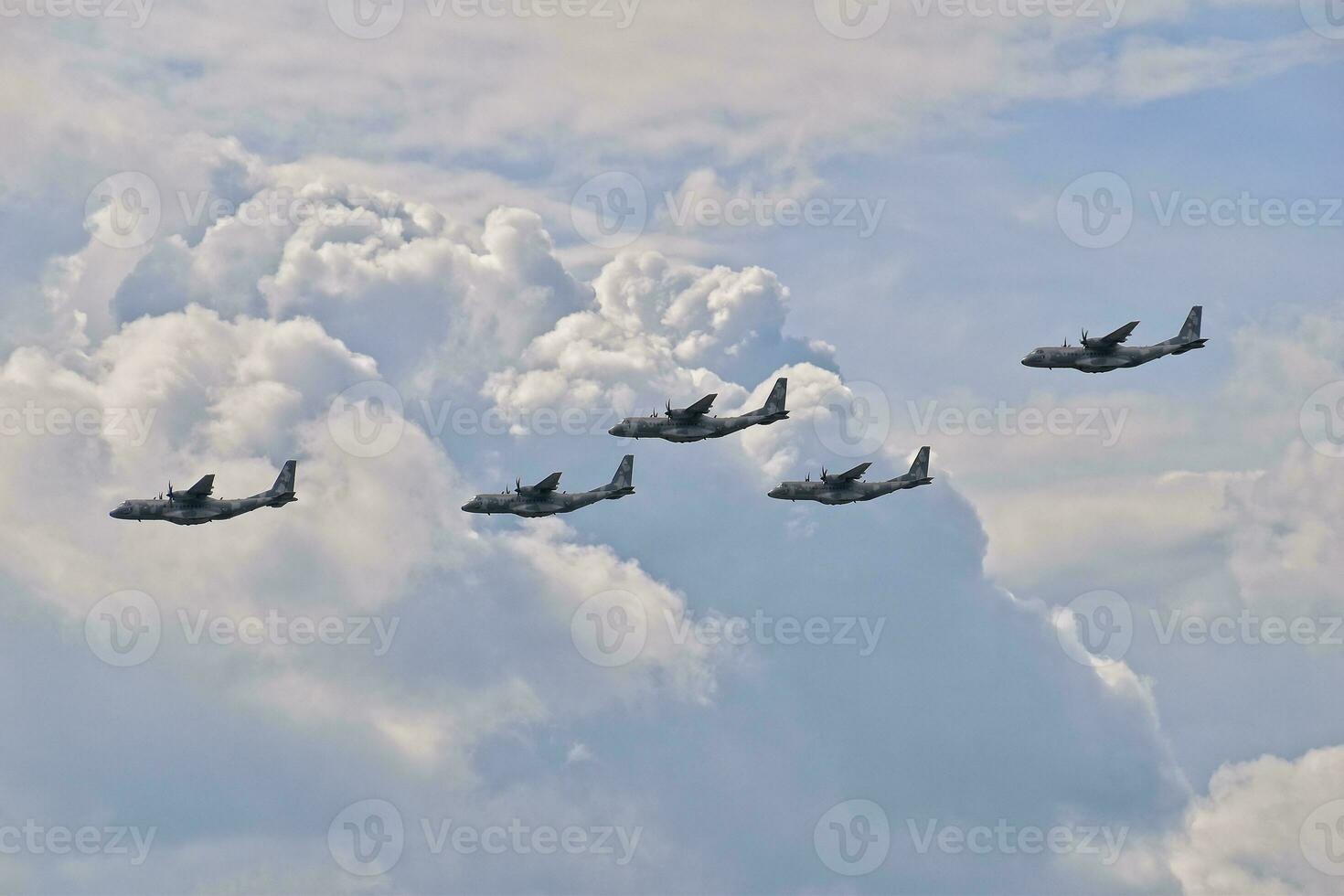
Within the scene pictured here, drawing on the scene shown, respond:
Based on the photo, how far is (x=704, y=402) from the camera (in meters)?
199

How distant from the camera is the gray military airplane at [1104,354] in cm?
19412

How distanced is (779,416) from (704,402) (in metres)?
8.98

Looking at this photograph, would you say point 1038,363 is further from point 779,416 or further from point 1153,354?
point 779,416

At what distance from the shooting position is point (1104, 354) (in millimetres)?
194375

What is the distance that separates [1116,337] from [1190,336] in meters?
12.8

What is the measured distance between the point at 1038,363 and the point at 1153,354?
12.9 metres

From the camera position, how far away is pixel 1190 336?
7830 inches

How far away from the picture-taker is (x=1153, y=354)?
19525cm

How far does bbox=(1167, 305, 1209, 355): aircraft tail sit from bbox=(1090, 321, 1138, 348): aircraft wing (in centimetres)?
760

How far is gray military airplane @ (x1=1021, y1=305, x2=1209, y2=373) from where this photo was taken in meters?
194

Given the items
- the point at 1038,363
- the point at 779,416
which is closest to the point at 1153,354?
the point at 1038,363

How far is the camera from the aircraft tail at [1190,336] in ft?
643

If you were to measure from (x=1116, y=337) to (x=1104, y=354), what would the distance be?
3.31 m

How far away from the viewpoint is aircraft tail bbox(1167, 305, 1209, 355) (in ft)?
643
